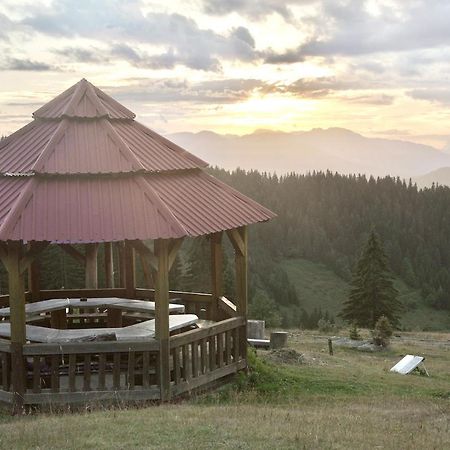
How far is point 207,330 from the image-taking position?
1246cm

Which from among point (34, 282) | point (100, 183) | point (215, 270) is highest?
point (100, 183)

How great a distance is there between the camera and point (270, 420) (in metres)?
9.98

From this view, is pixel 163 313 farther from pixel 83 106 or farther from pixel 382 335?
pixel 382 335

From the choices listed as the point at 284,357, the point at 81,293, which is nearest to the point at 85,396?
the point at 81,293

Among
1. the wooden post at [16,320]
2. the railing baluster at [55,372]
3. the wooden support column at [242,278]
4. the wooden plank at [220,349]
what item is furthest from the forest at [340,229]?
the wooden post at [16,320]

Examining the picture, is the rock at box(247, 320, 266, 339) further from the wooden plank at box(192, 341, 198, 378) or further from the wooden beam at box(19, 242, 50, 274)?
the wooden beam at box(19, 242, 50, 274)

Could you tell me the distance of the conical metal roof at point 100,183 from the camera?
11.1m

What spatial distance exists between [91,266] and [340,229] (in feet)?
415

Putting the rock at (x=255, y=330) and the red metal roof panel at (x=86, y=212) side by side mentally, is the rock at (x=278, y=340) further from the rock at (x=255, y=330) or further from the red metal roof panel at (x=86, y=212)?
the red metal roof panel at (x=86, y=212)

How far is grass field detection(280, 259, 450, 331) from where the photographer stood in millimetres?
105750

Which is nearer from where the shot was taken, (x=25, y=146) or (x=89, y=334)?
(x=89, y=334)

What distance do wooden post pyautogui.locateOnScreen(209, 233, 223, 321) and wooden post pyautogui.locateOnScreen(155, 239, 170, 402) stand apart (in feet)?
10.2

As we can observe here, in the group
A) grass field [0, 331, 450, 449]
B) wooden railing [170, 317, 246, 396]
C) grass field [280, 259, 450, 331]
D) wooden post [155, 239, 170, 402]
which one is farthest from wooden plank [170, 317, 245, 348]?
grass field [280, 259, 450, 331]

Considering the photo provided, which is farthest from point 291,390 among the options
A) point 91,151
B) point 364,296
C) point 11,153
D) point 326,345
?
point 364,296
